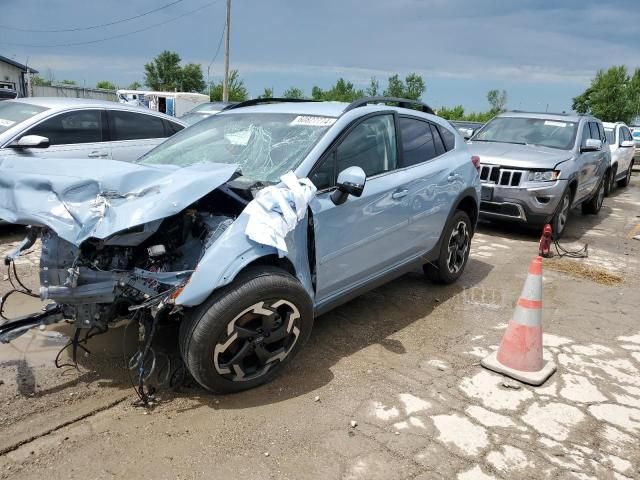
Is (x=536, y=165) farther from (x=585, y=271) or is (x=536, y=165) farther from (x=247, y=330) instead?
(x=247, y=330)

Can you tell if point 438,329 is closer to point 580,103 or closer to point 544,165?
point 544,165

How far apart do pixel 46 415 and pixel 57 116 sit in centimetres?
439

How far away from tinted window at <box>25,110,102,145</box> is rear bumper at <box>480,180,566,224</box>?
5.42 m

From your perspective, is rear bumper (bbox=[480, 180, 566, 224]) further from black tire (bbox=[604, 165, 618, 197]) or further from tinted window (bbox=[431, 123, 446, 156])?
black tire (bbox=[604, 165, 618, 197])

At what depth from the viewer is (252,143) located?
3.84m

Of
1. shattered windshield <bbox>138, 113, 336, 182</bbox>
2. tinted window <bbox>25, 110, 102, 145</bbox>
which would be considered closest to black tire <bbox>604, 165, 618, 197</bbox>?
shattered windshield <bbox>138, 113, 336, 182</bbox>

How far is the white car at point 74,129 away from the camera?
5.82 metres

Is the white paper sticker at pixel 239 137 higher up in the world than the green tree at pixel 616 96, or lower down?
lower down

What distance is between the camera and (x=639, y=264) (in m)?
6.89

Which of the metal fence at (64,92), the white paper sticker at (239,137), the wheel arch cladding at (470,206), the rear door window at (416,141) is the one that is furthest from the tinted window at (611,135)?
the metal fence at (64,92)

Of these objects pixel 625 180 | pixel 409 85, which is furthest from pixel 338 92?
pixel 625 180

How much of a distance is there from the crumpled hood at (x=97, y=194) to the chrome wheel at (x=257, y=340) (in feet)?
2.44

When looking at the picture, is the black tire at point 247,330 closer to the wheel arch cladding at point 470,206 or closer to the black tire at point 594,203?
the wheel arch cladding at point 470,206

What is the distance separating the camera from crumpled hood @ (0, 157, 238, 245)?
2.72 meters
